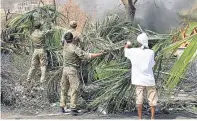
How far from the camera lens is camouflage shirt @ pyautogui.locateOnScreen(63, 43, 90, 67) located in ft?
25.0

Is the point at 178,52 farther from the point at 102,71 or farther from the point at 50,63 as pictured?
the point at 50,63

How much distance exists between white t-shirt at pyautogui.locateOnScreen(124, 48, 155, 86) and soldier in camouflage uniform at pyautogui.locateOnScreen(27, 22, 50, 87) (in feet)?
6.35

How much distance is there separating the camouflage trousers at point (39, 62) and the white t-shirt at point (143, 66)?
193cm

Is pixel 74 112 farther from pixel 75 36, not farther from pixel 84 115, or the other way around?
pixel 75 36

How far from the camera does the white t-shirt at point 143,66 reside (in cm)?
703

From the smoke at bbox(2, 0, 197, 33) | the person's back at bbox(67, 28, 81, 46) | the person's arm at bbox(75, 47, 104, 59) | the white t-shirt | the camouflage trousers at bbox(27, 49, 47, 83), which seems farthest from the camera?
the smoke at bbox(2, 0, 197, 33)

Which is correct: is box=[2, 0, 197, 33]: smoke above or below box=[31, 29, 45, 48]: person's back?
above

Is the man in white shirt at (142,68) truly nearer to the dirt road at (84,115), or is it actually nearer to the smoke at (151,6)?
the dirt road at (84,115)

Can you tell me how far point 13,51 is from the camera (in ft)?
29.0

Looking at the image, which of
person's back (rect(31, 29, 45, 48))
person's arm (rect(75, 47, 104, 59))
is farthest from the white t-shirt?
person's back (rect(31, 29, 45, 48))

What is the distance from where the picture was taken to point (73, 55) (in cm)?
767

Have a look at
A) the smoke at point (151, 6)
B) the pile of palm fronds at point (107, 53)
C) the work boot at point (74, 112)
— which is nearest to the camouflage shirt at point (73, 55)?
the pile of palm fronds at point (107, 53)

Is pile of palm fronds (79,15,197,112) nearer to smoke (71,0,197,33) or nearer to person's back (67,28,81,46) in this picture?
person's back (67,28,81,46)

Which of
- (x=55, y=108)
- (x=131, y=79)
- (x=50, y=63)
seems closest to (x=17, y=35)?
(x=50, y=63)
